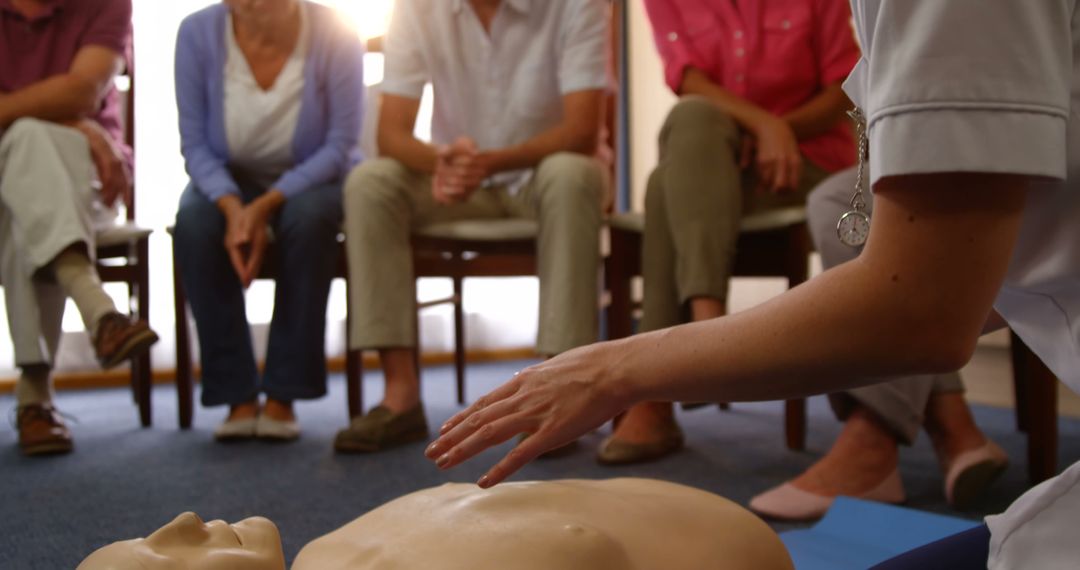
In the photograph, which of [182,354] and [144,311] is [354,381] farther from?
[144,311]

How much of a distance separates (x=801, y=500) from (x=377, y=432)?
0.80 metres

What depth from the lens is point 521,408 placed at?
0.59 metres

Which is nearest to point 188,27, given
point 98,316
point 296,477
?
point 98,316

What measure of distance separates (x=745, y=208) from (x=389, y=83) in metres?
0.85

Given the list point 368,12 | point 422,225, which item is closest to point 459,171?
point 422,225

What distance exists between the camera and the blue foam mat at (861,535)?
0.96 meters

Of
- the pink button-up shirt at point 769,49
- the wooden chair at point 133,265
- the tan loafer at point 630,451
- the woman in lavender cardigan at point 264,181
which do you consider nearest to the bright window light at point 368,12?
the woman in lavender cardigan at point 264,181

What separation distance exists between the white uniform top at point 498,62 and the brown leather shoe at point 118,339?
2.46 feet

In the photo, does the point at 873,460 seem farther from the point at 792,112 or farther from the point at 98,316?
the point at 98,316

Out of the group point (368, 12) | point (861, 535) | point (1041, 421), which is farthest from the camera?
point (368, 12)

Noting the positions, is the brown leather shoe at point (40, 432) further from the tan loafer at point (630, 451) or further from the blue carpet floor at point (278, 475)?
the tan loafer at point (630, 451)

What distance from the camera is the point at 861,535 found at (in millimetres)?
1037

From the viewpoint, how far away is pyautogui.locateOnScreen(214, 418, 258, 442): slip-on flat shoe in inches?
71.9

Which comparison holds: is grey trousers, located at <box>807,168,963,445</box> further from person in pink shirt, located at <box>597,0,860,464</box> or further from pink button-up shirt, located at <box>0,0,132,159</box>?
pink button-up shirt, located at <box>0,0,132,159</box>
